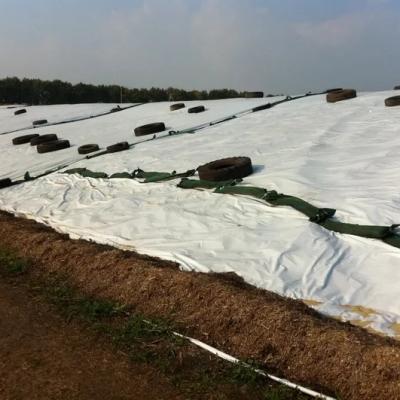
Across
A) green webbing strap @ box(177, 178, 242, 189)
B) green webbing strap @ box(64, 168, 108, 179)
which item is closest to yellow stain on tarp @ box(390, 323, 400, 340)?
green webbing strap @ box(177, 178, 242, 189)

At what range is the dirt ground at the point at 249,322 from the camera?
3.30 metres

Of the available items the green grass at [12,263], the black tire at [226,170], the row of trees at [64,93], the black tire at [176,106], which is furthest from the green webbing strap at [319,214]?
the row of trees at [64,93]

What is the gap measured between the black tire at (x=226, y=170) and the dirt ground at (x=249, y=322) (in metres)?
2.43

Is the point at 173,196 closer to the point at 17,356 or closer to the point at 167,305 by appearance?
the point at 167,305

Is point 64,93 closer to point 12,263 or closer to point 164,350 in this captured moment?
point 12,263

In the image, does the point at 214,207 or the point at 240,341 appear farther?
the point at 214,207

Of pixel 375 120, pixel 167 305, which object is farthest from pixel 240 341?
pixel 375 120

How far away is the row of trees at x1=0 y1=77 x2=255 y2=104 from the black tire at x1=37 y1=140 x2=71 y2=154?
23.7 metres

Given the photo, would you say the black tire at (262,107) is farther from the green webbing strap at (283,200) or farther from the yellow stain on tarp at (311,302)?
the yellow stain on tarp at (311,302)

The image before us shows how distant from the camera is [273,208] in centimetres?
643

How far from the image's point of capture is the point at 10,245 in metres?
7.11

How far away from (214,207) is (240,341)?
317 centimetres

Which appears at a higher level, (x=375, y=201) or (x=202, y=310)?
(x=375, y=201)

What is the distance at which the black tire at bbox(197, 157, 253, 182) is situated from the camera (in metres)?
7.91
